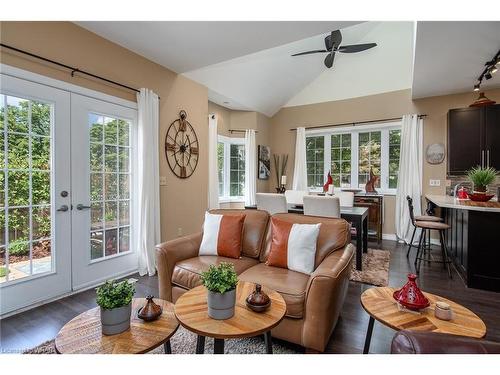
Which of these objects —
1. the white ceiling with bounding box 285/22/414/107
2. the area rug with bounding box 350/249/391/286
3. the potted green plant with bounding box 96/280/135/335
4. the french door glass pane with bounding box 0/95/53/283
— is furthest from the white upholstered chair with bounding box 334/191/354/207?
the french door glass pane with bounding box 0/95/53/283

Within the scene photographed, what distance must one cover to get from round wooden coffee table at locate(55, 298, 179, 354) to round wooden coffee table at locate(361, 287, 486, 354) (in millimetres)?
1113

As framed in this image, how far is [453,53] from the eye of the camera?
3.06m

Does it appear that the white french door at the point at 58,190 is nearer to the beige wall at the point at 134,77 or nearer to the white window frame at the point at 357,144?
the beige wall at the point at 134,77

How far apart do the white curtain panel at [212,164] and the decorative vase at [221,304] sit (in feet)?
11.9

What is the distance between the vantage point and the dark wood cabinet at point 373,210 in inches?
196

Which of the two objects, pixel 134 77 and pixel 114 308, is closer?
pixel 114 308

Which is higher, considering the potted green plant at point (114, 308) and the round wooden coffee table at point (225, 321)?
the potted green plant at point (114, 308)

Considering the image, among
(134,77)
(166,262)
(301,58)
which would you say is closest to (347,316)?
(166,262)

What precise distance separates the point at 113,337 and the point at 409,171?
525 cm

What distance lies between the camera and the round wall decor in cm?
475

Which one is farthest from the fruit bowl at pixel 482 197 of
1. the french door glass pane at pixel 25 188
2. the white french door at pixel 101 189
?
the french door glass pane at pixel 25 188

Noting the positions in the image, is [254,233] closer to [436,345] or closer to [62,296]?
[436,345]
